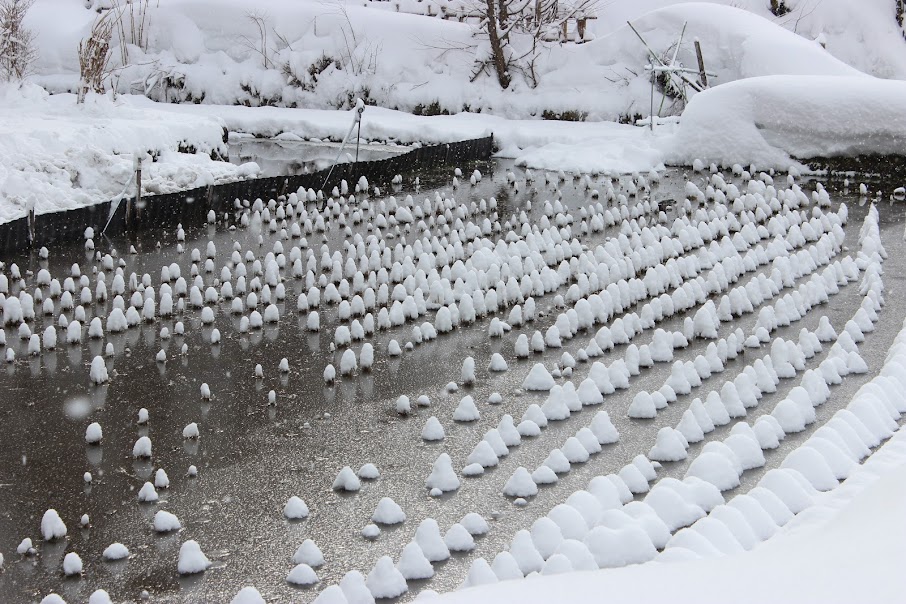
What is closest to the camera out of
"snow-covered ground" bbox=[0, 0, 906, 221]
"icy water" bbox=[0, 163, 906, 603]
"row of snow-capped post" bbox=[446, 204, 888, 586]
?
"row of snow-capped post" bbox=[446, 204, 888, 586]

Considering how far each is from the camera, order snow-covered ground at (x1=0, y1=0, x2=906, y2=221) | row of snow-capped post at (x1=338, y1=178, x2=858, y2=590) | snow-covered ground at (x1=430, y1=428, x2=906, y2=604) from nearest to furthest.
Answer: snow-covered ground at (x1=430, y1=428, x2=906, y2=604), row of snow-capped post at (x1=338, y1=178, x2=858, y2=590), snow-covered ground at (x1=0, y1=0, x2=906, y2=221)

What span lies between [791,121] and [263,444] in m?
12.5

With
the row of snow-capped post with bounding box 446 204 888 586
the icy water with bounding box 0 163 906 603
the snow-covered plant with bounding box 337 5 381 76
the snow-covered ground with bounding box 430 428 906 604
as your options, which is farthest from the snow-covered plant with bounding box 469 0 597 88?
the snow-covered ground with bounding box 430 428 906 604

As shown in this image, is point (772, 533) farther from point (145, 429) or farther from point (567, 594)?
point (145, 429)

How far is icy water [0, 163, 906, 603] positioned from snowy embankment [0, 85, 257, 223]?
368 centimetres

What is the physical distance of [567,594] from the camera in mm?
3510

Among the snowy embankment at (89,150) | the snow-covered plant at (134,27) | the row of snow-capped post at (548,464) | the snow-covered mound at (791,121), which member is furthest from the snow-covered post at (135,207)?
the snow-covered plant at (134,27)

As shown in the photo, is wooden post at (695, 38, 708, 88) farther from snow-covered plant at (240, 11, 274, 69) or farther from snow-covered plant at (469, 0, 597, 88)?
snow-covered plant at (240, 11, 274, 69)

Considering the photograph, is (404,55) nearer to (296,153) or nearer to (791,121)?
(296,153)

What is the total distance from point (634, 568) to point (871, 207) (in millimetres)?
10504

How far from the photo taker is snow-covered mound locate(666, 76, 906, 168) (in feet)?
52.7

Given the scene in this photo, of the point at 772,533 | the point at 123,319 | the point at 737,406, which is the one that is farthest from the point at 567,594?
the point at 123,319

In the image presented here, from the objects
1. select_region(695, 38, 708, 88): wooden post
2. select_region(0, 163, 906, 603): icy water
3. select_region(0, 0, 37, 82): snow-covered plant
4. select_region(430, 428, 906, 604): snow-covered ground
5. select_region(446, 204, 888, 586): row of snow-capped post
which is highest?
select_region(695, 38, 708, 88): wooden post

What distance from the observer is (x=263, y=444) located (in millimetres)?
6586
